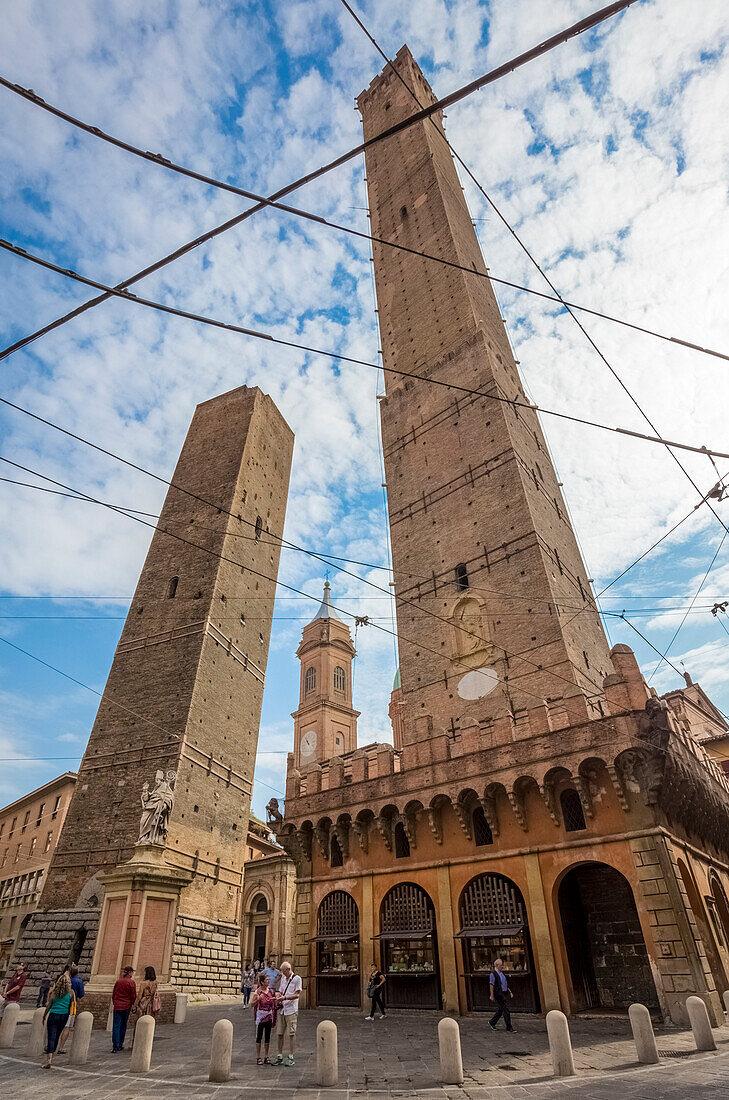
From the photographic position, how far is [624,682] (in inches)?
488

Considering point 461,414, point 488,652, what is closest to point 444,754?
point 488,652

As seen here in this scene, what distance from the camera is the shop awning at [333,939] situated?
46.6 ft

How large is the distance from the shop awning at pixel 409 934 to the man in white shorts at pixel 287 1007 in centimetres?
517

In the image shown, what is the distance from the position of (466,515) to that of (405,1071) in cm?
1662

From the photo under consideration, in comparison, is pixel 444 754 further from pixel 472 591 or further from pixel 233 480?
pixel 233 480

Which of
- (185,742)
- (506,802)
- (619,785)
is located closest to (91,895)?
(185,742)

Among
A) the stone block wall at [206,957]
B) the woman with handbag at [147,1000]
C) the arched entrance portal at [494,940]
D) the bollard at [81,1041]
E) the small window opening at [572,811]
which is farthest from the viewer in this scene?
the stone block wall at [206,957]

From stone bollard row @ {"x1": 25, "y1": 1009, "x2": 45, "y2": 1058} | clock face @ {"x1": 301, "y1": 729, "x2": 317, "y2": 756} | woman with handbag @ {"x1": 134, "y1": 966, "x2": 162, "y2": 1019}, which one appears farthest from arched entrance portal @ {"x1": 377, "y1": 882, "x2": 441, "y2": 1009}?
clock face @ {"x1": 301, "y1": 729, "x2": 317, "y2": 756}

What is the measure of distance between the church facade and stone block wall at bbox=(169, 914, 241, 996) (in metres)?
6.50

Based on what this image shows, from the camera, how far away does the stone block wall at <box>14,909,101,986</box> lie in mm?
18891

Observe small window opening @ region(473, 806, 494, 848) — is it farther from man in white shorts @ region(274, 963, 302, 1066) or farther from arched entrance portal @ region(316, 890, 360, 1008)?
man in white shorts @ region(274, 963, 302, 1066)

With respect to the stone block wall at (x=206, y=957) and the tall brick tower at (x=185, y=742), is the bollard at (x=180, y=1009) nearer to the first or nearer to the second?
the tall brick tower at (x=185, y=742)

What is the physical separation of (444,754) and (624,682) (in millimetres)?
4363

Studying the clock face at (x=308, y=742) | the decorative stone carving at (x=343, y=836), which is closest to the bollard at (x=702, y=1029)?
the decorative stone carving at (x=343, y=836)
